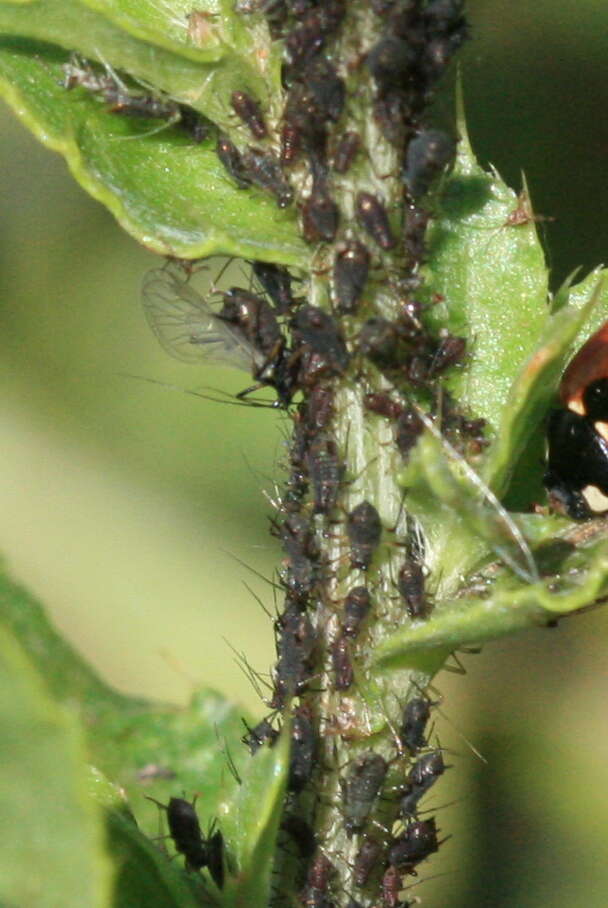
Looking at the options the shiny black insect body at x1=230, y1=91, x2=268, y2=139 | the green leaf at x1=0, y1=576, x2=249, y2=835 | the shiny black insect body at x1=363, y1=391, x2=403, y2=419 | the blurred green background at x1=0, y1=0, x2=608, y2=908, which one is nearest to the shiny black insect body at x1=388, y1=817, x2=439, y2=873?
the green leaf at x1=0, y1=576, x2=249, y2=835

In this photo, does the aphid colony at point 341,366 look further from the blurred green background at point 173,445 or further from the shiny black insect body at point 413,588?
the blurred green background at point 173,445

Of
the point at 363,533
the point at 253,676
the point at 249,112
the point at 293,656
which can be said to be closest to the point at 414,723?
the point at 293,656

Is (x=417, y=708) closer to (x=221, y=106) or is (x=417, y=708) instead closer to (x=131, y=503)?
(x=221, y=106)

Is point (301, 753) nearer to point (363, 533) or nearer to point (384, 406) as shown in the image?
point (363, 533)

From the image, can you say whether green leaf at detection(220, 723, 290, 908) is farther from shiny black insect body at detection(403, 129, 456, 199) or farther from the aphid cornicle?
shiny black insect body at detection(403, 129, 456, 199)

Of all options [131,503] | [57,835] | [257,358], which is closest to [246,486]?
[131,503]

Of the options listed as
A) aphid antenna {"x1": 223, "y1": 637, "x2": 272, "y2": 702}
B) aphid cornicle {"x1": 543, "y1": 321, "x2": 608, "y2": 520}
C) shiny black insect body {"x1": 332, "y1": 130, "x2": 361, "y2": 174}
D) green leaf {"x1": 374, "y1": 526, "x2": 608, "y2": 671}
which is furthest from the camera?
aphid antenna {"x1": 223, "y1": 637, "x2": 272, "y2": 702}
